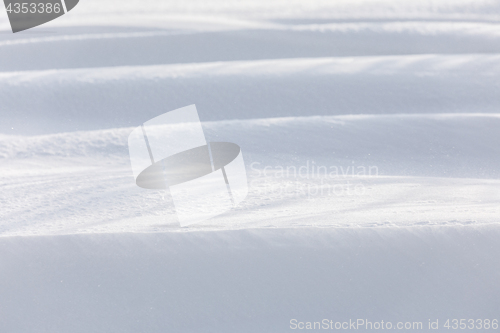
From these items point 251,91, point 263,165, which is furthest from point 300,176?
point 251,91

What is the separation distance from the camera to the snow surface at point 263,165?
1.21 ft

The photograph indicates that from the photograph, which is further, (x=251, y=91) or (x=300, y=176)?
(x=251, y=91)

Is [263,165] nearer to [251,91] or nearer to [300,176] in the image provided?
[300,176]

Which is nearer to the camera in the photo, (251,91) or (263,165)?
(263,165)

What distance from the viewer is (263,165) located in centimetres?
60

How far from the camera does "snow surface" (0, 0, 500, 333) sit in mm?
369

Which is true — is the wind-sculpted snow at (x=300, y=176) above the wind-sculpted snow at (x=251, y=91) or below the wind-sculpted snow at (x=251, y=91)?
below

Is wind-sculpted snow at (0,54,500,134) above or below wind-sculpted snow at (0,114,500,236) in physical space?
above

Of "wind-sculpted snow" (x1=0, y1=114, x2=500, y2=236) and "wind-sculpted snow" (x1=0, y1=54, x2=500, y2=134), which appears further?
"wind-sculpted snow" (x1=0, y1=54, x2=500, y2=134)

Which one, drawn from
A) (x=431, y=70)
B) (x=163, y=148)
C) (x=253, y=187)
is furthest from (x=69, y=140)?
(x=431, y=70)

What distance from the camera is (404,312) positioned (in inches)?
14.5

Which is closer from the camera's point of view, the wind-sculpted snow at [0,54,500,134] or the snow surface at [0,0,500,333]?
the snow surface at [0,0,500,333]

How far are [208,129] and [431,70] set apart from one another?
402 millimetres

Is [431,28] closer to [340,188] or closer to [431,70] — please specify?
[431,70]
